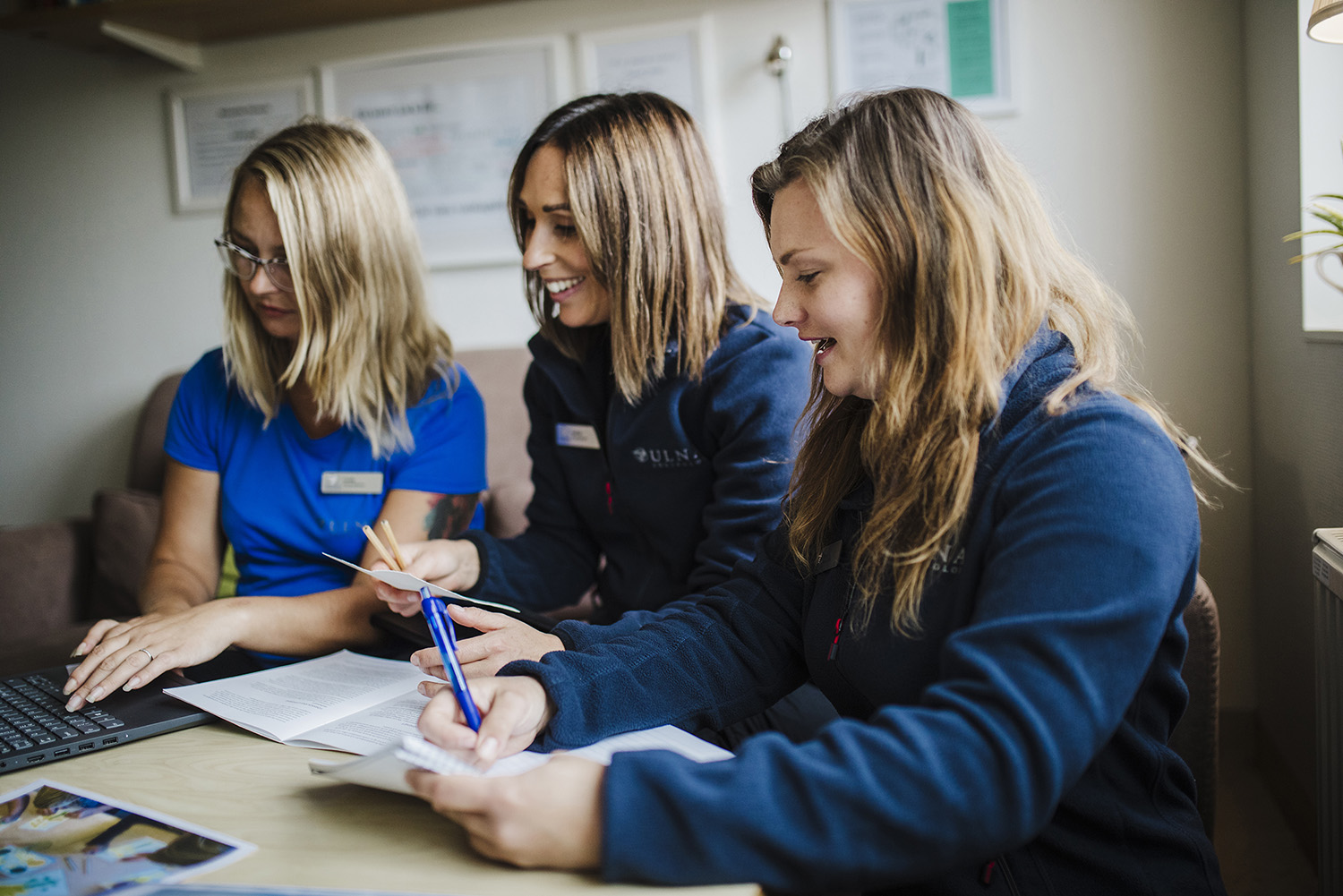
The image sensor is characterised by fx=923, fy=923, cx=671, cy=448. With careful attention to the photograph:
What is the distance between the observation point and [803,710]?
123 cm

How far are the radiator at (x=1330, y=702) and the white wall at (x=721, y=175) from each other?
2.92 feet

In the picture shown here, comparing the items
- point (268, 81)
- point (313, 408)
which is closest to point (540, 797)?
point (313, 408)

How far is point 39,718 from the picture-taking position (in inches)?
36.0

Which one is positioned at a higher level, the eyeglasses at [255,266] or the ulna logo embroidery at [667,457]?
the eyeglasses at [255,266]

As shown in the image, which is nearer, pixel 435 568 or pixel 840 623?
pixel 840 623

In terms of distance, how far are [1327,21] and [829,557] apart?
0.93 metres

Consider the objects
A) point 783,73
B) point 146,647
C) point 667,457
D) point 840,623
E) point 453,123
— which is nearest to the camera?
point 840,623

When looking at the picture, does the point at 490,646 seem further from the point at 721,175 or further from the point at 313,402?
the point at 721,175

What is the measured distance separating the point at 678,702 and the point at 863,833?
33cm

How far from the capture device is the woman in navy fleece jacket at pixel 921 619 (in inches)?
23.0

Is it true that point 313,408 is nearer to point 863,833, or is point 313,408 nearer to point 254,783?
point 254,783

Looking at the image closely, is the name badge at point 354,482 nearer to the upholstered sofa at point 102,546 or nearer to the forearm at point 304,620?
the forearm at point 304,620

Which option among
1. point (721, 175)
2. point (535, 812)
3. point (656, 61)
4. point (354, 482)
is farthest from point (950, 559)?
point (656, 61)

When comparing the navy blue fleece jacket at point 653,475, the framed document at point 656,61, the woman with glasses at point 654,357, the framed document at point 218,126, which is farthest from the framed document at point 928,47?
the framed document at point 218,126
